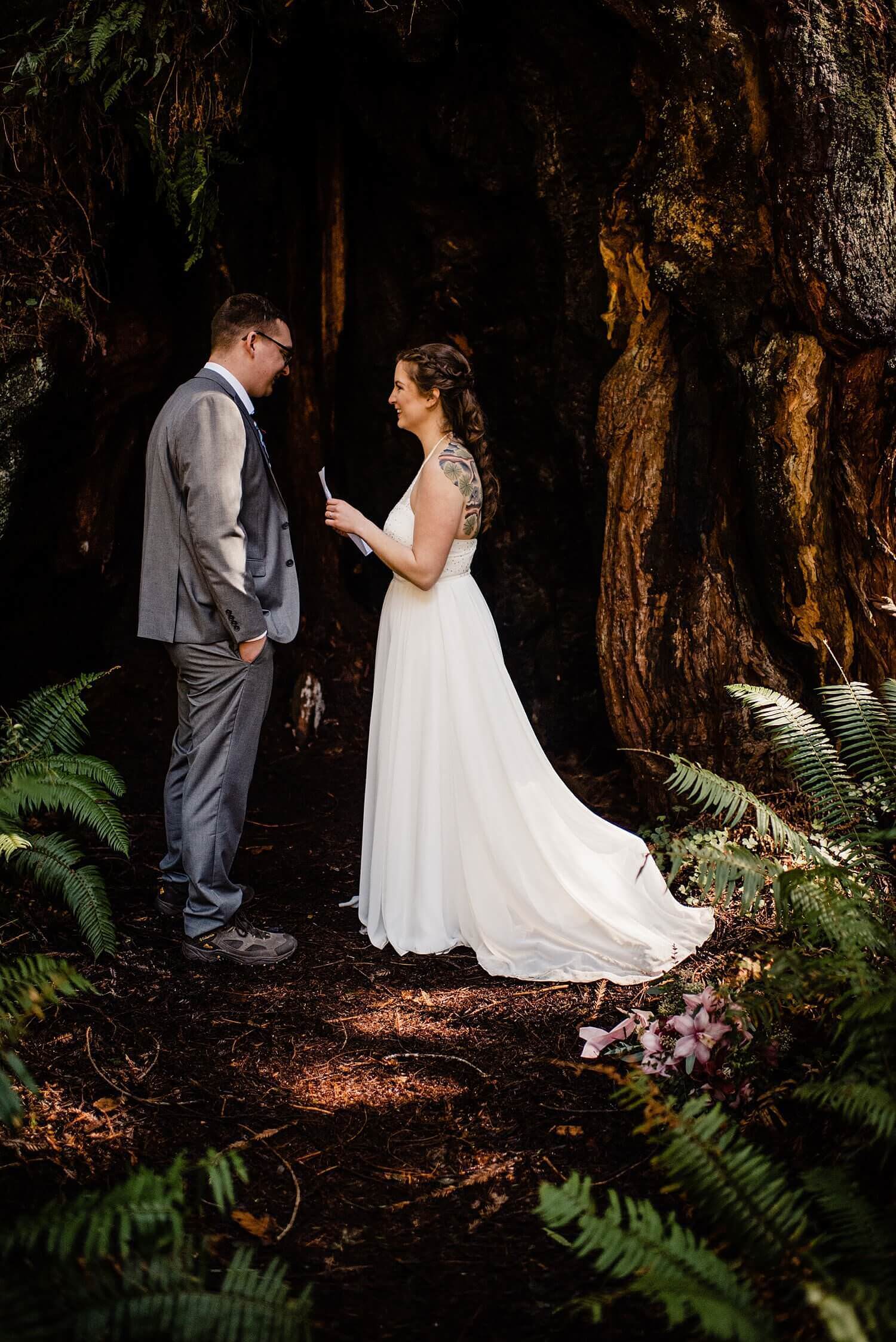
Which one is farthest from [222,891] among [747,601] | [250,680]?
[747,601]

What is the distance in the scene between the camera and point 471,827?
4.39 metres

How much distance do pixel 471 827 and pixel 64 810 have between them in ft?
5.67

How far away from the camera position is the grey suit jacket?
4004 mm

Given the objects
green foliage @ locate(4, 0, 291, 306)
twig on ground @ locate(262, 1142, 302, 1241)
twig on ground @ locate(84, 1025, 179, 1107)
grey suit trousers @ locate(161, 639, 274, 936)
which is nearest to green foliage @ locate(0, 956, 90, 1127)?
twig on ground @ locate(84, 1025, 179, 1107)

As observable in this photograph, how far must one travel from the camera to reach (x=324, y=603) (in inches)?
274

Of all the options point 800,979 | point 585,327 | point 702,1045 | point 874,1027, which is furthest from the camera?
point 585,327

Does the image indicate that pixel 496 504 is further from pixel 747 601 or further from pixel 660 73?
pixel 660 73

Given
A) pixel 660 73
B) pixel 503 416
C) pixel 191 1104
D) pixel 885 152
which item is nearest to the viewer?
pixel 191 1104

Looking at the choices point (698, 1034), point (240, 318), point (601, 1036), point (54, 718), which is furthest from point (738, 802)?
point (54, 718)

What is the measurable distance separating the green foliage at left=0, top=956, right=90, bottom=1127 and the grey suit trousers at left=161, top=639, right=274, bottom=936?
1350 millimetres

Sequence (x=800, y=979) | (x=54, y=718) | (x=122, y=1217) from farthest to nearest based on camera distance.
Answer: (x=54, y=718)
(x=800, y=979)
(x=122, y=1217)

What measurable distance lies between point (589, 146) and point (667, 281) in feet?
3.37

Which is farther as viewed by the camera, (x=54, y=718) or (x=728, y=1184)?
(x=54, y=718)

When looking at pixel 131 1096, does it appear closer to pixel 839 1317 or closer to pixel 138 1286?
pixel 138 1286
